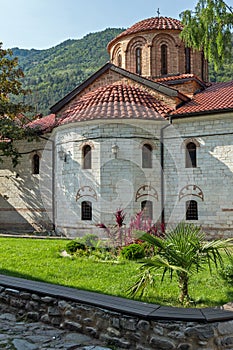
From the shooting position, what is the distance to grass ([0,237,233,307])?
20.1 ft

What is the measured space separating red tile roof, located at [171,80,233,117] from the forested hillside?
5540 centimetres

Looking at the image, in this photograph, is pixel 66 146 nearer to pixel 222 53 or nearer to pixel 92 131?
pixel 92 131

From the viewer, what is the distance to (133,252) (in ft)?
29.4

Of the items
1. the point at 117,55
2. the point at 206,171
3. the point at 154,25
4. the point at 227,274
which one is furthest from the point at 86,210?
the point at 154,25

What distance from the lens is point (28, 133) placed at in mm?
16531

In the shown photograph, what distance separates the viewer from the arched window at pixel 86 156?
45.4ft

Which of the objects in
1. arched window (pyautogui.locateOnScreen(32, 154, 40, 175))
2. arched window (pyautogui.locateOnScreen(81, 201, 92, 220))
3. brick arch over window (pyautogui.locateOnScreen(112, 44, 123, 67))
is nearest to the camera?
arched window (pyautogui.locateOnScreen(81, 201, 92, 220))

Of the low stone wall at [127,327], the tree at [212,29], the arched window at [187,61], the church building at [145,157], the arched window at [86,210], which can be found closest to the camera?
the low stone wall at [127,327]

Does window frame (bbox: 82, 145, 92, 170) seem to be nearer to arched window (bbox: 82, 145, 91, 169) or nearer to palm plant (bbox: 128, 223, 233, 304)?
arched window (bbox: 82, 145, 91, 169)

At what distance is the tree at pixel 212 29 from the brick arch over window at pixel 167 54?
6483mm

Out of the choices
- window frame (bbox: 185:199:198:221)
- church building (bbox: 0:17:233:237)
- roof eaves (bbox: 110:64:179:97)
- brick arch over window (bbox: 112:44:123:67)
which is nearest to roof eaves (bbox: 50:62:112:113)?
church building (bbox: 0:17:233:237)

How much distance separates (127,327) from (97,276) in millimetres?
2804

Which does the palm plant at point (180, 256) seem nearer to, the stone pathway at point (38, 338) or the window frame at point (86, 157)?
the stone pathway at point (38, 338)

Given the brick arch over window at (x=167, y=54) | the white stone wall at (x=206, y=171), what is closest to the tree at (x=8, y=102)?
the brick arch over window at (x=167, y=54)
